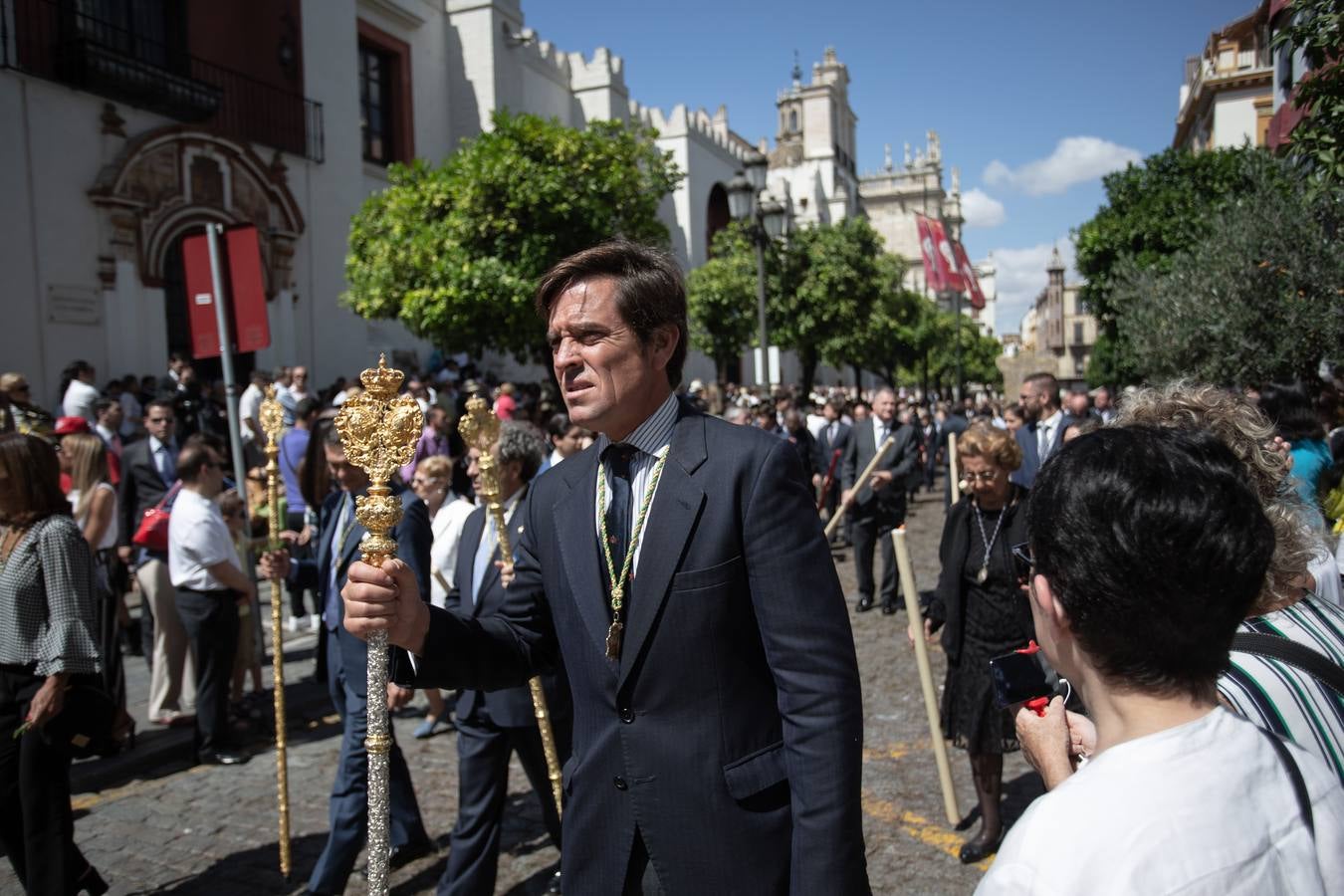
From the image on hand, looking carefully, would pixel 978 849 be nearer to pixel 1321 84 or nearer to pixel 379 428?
pixel 379 428

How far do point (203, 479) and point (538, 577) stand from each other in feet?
13.4

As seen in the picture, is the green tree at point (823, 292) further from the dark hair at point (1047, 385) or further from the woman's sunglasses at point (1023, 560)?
the woman's sunglasses at point (1023, 560)

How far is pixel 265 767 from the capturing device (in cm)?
588

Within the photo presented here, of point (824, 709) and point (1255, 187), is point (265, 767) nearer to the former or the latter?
point (824, 709)

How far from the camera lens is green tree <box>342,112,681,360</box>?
1588 centimetres

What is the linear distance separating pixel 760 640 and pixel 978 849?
9.32 ft

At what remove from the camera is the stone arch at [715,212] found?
4356cm

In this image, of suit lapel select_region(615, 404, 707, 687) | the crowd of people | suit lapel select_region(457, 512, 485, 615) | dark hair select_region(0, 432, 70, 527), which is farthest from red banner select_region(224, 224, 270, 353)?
suit lapel select_region(615, 404, 707, 687)

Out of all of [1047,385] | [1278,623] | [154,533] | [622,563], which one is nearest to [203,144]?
[154,533]

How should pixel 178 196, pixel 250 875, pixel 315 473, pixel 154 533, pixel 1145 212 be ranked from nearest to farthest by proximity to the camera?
pixel 250 875
pixel 315 473
pixel 154 533
pixel 178 196
pixel 1145 212

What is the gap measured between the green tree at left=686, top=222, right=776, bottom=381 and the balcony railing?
13380 mm

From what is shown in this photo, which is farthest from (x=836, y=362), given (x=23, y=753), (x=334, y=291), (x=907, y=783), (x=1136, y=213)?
(x=23, y=753)

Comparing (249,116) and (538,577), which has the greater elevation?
(249,116)

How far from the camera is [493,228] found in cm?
1612
